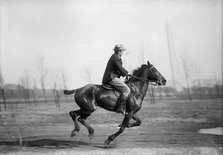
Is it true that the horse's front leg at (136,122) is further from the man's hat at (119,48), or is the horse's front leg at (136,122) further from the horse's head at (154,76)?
the man's hat at (119,48)

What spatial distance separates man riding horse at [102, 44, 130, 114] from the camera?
17.8ft

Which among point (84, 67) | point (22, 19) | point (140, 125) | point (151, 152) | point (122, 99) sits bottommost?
point (151, 152)

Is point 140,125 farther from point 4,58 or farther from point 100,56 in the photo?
point 4,58

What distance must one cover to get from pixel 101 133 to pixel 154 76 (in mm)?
1713

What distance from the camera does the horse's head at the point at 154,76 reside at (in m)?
5.84

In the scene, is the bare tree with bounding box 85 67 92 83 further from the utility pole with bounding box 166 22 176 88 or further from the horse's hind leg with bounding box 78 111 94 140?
the utility pole with bounding box 166 22 176 88

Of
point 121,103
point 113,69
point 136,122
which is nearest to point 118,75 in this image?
point 113,69

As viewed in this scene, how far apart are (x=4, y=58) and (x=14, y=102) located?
92 cm

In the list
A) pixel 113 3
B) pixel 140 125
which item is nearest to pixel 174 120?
pixel 140 125

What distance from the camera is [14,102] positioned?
536 cm

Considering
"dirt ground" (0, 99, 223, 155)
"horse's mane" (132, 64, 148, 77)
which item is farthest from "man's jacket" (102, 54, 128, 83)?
"dirt ground" (0, 99, 223, 155)

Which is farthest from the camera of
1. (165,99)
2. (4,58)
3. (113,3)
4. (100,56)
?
(165,99)

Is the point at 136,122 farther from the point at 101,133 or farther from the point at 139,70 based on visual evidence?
the point at 139,70

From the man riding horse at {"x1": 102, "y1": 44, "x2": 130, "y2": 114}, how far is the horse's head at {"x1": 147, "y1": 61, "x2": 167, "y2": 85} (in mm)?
653
